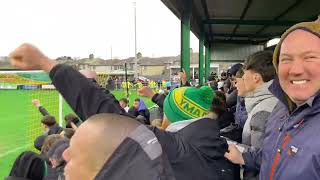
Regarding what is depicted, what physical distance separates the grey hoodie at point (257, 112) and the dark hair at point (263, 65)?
8 cm

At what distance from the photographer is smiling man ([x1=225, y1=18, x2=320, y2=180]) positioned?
1.88 m

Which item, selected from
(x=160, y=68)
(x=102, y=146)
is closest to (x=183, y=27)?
(x=102, y=146)

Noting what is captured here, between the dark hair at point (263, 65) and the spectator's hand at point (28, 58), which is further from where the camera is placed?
the dark hair at point (263, 65)

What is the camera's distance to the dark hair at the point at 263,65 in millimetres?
3344

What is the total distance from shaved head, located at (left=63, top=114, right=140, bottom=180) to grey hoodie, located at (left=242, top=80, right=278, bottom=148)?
169 cm


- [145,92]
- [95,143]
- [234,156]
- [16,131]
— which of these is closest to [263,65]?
[234,156]

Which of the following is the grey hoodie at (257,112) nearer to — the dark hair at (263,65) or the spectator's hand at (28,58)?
the dark hair at (263,65)

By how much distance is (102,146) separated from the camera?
134cm

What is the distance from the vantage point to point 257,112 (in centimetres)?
305

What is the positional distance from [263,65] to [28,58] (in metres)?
1.90

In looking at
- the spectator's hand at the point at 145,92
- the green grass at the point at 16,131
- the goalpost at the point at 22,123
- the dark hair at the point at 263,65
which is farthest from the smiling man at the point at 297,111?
the green grass at the point at 16,131

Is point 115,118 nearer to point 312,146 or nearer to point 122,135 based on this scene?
point 122,135

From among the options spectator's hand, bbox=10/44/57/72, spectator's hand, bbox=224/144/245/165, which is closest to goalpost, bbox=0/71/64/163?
spectator's hand, bbox=224/144/245/165

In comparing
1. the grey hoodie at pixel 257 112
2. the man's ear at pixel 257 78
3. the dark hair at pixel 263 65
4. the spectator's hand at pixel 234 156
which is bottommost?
the spectator's hand at pixel 234 156
